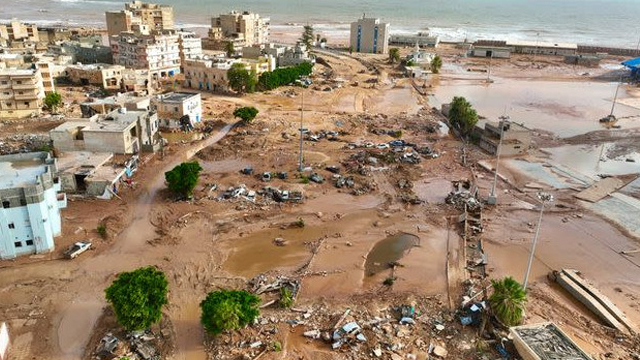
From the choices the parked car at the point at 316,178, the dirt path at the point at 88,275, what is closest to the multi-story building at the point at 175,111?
the dirt path at the point at 88,275

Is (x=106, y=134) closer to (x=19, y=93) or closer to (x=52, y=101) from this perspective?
(x=52, y=101)

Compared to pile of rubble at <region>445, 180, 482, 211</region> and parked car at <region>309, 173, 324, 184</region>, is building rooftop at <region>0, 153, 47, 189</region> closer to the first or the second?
parked car at <region>309, 173, 324, 184</region>

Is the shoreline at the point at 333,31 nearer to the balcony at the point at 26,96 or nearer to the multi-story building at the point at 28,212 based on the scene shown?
the balcony at the point at 26,96

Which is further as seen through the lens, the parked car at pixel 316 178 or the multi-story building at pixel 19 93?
the multi-story building at pixel 19 93

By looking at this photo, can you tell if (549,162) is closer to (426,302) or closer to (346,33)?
(426,302)

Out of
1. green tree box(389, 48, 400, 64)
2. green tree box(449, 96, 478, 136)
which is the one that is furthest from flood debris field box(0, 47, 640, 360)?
green tree box(389, 48, 400, 64)

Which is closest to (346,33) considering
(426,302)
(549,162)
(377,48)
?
(377,48)
